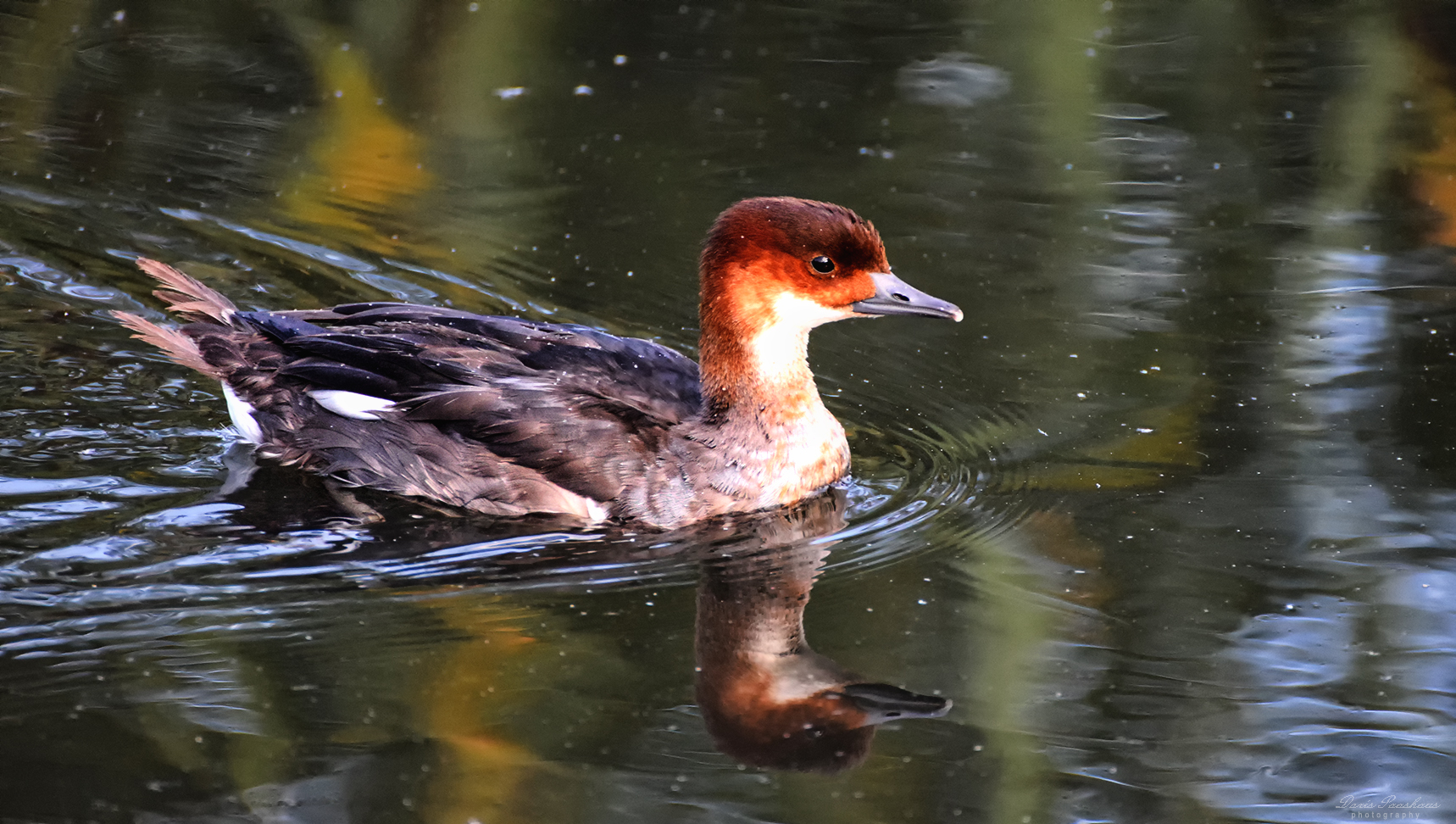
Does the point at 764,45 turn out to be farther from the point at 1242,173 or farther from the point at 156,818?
the point at 156,818

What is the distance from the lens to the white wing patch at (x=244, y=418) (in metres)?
7.27

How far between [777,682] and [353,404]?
7.98 ft

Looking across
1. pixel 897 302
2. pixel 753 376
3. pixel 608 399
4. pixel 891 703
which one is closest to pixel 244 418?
pixel 608 399

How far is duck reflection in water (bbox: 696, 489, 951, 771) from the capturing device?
5199mm

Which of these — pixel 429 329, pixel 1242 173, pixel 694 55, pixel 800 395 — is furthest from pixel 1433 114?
pixel 429 329

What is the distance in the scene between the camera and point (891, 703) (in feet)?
17.6

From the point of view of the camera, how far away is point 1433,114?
10984 millimetres

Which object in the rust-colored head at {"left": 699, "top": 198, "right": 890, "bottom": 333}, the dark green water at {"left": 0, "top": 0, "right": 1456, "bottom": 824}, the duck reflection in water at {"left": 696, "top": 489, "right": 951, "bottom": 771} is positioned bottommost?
the duck reflection in water at {"left": 696, "top": 489, "right": 951, "bottom": 771}

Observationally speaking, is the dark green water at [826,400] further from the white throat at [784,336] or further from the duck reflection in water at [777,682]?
the white throat at [784,336]

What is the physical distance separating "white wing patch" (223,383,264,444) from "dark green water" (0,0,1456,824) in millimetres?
96

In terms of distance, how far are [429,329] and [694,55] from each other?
5.15 metres

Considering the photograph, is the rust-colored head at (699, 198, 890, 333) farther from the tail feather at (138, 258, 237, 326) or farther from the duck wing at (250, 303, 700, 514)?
the tail feather at (138, 258, 237, 326)

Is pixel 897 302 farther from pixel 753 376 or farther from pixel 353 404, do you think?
pixel 353 404

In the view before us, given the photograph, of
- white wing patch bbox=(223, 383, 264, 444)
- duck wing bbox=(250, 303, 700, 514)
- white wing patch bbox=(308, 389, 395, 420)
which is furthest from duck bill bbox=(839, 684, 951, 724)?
white wing patch bbox=(223, 383, 264, 444)
